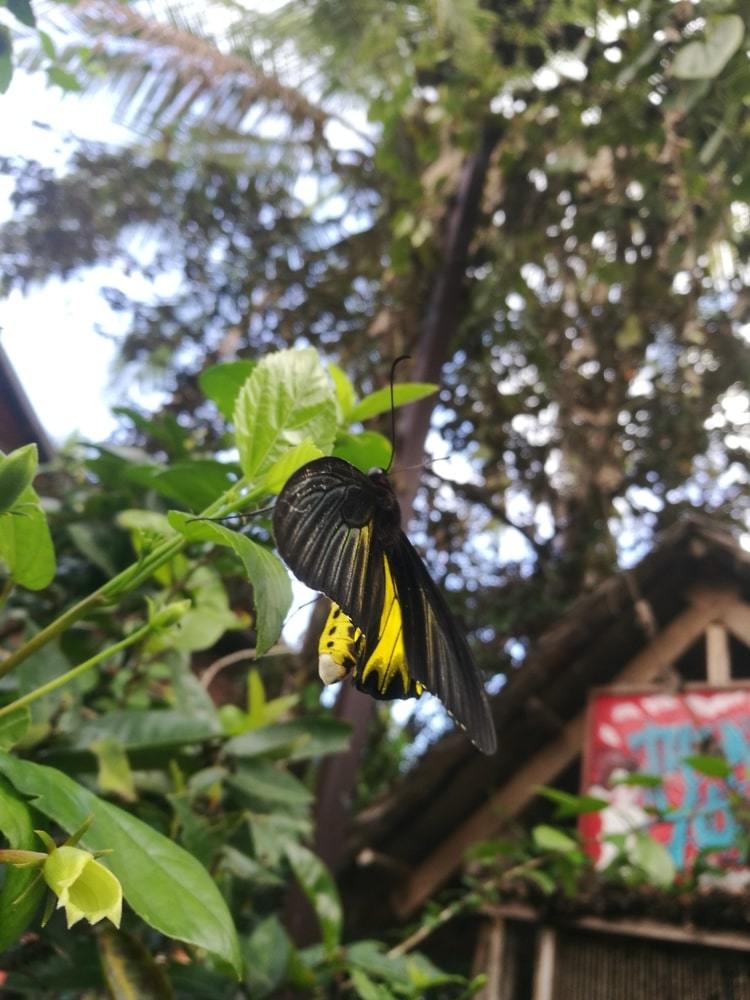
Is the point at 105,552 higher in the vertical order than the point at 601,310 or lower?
lower

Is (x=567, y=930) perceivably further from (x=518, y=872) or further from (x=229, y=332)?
(x=229, y=332)

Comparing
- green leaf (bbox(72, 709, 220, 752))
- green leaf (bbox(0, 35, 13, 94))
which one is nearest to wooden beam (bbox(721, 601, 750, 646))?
green leaf (bbox(72, 709, 220, 752))

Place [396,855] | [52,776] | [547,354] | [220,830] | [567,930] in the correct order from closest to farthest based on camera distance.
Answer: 1. [52,776]
2. [220,830]
3. [567,930]
4. [396,855]
5. [547,354]

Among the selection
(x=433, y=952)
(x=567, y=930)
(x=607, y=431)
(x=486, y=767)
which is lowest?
(x=433, y=952)

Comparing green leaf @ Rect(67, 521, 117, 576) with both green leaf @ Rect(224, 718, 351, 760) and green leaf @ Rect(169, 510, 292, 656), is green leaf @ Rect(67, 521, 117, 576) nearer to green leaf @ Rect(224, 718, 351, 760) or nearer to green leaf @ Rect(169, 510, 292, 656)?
green leaf @ Rect(224, 718, 351, 760)


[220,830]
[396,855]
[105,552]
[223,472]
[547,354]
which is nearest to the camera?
[223,472]

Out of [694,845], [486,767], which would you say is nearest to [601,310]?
[486,767]

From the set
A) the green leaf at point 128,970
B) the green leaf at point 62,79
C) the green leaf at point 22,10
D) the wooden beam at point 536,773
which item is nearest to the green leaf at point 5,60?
the green leaf at point 22,10
